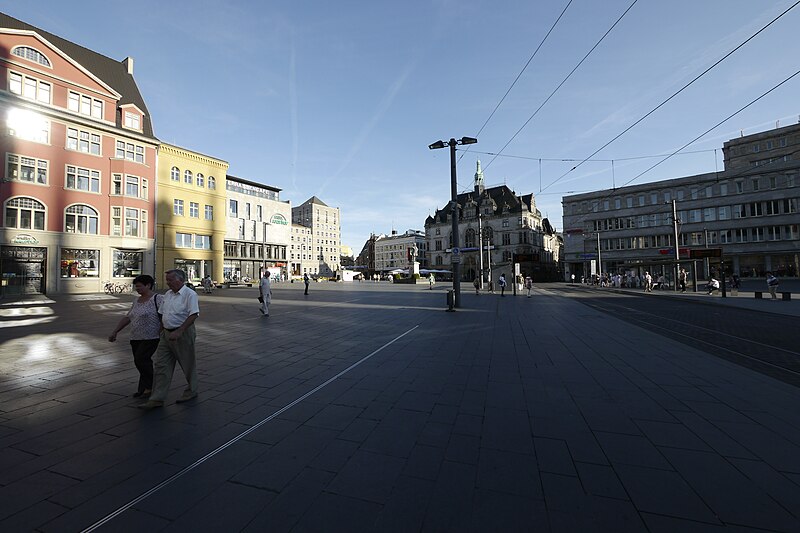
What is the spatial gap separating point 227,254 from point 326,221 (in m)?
57.7

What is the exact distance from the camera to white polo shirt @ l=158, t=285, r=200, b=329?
4.48 metres

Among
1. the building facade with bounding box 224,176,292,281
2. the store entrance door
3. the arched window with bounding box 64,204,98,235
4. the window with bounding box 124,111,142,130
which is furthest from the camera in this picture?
the building facade with bounding box 224,176,292,281

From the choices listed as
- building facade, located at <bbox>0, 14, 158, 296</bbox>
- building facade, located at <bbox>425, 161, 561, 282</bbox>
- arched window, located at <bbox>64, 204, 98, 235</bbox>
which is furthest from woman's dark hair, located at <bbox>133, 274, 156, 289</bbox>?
building facade, located at <bbox>425, 161, 561, 282</bbox>

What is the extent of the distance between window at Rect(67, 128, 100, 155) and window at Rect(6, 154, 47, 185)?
2578 millimetres

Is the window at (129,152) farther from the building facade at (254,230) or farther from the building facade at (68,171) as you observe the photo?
the building facade at (254,230)

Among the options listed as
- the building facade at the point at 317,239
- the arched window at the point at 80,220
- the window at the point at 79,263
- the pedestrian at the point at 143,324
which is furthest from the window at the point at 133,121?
the building facade at the point at 317,239

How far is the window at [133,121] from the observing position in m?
32.2

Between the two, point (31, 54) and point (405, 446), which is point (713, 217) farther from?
point (31, 54)

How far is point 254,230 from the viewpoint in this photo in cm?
6412

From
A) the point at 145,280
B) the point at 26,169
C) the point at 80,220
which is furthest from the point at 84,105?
the point at 145,280

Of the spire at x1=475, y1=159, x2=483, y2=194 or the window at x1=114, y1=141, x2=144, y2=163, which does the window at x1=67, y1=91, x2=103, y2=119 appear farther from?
the spire at x1=475, y1=159, x2=483, y2=194

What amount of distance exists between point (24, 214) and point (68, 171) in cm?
450

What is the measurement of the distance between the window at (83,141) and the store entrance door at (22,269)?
28.4ft

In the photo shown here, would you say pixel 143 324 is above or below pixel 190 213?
below
